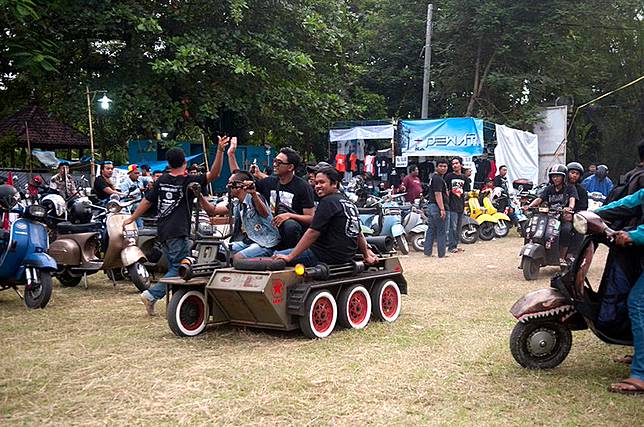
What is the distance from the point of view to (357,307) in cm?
637

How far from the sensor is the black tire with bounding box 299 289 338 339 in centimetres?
580

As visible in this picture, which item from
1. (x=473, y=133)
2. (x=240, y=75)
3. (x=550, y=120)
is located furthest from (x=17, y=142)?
(x=550, y=120)

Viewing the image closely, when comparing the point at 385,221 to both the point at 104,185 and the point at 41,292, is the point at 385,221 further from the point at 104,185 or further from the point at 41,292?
the point at 41,292

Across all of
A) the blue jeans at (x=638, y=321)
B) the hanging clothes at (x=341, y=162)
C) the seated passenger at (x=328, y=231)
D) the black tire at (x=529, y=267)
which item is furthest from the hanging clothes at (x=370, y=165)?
the blue jeans at (x=638, y=321)

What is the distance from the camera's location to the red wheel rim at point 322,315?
592cm

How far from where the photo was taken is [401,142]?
17188mm

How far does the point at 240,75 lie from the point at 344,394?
13169mm

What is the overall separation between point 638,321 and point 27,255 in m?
6.00

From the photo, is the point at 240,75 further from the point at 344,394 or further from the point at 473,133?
the point at 344,394

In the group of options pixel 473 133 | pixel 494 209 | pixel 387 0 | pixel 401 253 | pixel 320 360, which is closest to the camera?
pixel 320 360

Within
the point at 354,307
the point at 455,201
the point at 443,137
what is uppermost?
the point at 443,137

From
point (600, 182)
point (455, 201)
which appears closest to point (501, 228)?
point (600, 182)

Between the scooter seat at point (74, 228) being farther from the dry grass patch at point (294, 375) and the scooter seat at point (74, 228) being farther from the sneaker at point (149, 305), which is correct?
the sneaker at point (149, 305)

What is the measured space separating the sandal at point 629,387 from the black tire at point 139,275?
18.3 ft
